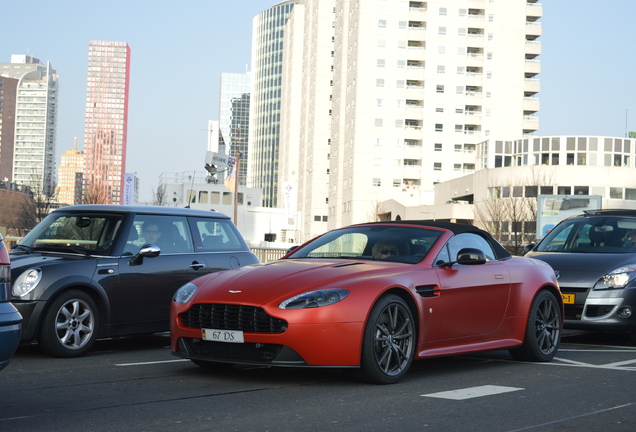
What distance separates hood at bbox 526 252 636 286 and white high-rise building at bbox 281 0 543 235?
309ft

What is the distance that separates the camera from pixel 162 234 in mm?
10320

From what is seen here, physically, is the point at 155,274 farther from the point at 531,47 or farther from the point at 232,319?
the point at 531,47

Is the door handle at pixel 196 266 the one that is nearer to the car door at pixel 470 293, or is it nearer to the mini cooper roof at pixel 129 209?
the mini cooper roof at pixel 129 209

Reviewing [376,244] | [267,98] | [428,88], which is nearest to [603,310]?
[376,244]

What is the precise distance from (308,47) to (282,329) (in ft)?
469

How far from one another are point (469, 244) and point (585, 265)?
3205mm

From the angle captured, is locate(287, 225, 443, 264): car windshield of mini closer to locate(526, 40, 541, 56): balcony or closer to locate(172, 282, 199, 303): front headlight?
locate(172, 282, 199, 303): front headlight

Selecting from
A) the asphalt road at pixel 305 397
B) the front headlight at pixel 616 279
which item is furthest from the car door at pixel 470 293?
the front headlight at pixel 616 279

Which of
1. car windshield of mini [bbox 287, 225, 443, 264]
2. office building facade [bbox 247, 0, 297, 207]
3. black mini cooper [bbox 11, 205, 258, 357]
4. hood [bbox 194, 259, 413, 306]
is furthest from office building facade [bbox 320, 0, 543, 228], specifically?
hood [bbox 194, 259, 413, 306]

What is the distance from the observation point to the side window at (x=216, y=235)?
10742 mm

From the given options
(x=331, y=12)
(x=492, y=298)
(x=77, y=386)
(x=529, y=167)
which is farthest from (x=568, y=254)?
(x=331, y=12)

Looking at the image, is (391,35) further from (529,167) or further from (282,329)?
(282,329)

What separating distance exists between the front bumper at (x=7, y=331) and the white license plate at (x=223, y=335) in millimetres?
2011

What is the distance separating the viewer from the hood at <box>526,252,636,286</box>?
36.1 feet
